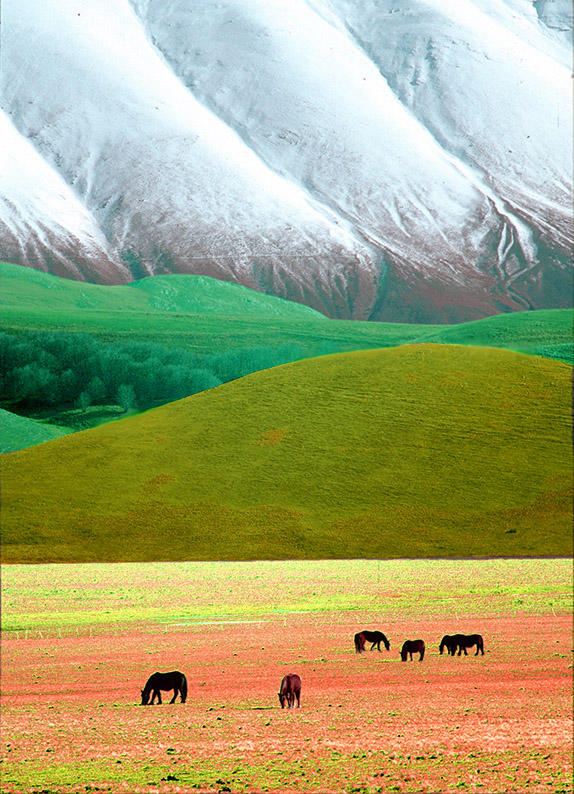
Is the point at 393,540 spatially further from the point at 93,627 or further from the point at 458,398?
the point at 93,627

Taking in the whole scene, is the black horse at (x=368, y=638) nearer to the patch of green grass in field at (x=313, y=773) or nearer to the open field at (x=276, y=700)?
the open field at (x=276, y=700)

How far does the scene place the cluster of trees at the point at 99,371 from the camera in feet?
520

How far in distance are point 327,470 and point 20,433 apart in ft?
173

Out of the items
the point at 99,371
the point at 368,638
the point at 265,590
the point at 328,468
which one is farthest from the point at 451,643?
the point at 99,371

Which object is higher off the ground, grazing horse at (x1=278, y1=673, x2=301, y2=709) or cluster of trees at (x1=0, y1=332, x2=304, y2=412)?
cluster of trees at (x1=0, y1=332, x2=304, y2=412)

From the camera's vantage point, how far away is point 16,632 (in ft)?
131

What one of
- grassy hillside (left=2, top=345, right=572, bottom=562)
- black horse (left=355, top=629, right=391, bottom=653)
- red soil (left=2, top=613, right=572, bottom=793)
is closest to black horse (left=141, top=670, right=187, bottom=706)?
red soil (left=2, top=613, right=572, bottom=793)

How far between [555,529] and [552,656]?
58.1 m

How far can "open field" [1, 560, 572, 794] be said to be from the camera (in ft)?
58.5

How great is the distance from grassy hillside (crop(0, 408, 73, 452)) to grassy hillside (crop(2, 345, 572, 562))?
12.7m

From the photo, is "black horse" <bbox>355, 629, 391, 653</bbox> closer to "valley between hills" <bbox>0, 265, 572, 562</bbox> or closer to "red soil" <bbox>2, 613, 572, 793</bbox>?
"red soil" <bbox>2, 613, 572, 793</bbox>

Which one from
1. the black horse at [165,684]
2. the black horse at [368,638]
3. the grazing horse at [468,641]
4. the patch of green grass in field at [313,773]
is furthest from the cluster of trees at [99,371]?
the patch of green grass in field at [313,773]

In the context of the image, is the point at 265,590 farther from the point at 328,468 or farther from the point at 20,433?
the point at 20,433

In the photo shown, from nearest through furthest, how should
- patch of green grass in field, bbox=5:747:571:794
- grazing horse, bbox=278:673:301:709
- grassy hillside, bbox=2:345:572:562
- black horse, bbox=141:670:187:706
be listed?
patch of green grass in field, bbox=5:747:571:794, grazing horse, bbox=278:673:301:709, black horse, bbox=141:670:187:706, grassy hillside, bbox=2:345:572:562
